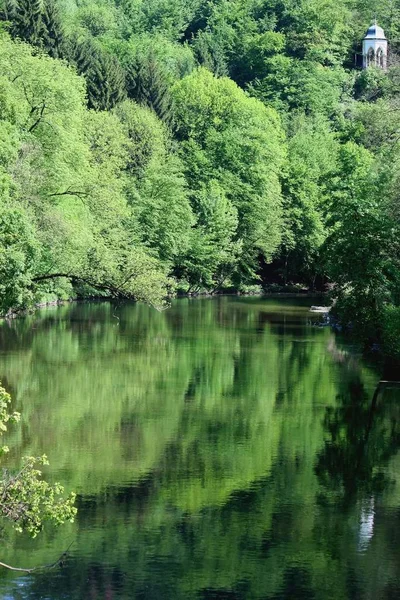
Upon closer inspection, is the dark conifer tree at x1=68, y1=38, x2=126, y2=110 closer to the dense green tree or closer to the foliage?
the dense green tree

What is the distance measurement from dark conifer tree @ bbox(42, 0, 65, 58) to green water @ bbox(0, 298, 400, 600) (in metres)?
36.8

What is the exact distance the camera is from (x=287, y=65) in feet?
392

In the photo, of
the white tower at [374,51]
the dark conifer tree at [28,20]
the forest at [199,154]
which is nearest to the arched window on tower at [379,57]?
the white tower at [374,51]

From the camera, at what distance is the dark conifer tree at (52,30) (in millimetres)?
79375

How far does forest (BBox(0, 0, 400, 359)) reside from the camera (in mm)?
41562

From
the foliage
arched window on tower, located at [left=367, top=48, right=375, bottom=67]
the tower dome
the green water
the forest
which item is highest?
the tower dome

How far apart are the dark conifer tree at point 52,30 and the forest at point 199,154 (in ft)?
0.48

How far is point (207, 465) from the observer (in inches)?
1006

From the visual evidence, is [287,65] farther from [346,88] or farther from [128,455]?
[128,455]

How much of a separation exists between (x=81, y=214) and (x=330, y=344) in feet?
→ 45.2

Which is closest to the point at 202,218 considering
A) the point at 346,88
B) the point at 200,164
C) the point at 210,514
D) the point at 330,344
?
the point at 200,164

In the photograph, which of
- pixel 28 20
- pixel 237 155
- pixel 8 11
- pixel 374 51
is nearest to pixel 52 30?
pixel 28 20

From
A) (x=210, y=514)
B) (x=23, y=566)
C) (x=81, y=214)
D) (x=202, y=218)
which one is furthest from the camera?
(x=202, y=218)

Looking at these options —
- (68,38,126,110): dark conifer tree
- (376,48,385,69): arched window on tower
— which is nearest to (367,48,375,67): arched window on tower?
(376,48,385,69): arched window on tower
